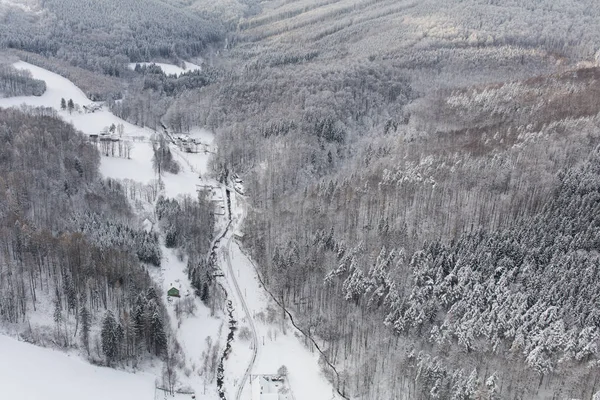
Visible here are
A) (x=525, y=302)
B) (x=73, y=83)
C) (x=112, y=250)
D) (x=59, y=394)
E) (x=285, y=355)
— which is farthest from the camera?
(x=73, y=83)

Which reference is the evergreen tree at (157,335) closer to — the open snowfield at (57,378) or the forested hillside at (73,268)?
the forested hillside at (73,268)

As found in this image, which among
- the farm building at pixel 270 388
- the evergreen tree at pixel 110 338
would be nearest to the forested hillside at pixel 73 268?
the evergreen tree at pixel 110 338

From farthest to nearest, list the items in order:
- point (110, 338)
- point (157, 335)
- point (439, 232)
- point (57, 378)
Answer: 1. point (439, 232)
2. point (157, 335)
3. point (110, 338)
4. point (57, 378)

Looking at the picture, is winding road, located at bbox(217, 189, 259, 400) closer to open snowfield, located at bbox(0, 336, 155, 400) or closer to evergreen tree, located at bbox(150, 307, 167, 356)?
evergreen tree, located at bbox(150, 307, 167, 356)

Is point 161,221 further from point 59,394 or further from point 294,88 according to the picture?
point 294,88

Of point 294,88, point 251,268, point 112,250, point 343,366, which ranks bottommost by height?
point 343,366

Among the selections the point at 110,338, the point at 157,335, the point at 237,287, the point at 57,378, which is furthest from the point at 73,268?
the point at 237,287

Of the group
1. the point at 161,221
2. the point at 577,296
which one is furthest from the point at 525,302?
the point at 161,221

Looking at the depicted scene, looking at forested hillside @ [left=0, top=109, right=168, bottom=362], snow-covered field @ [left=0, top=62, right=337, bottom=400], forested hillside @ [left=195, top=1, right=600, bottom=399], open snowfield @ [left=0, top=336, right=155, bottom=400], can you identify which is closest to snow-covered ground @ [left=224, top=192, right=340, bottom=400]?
snow-covered field @ [left=0, top=62, right=337, bottom=400]

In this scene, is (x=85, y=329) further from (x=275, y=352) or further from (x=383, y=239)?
(x=383, y=239)
